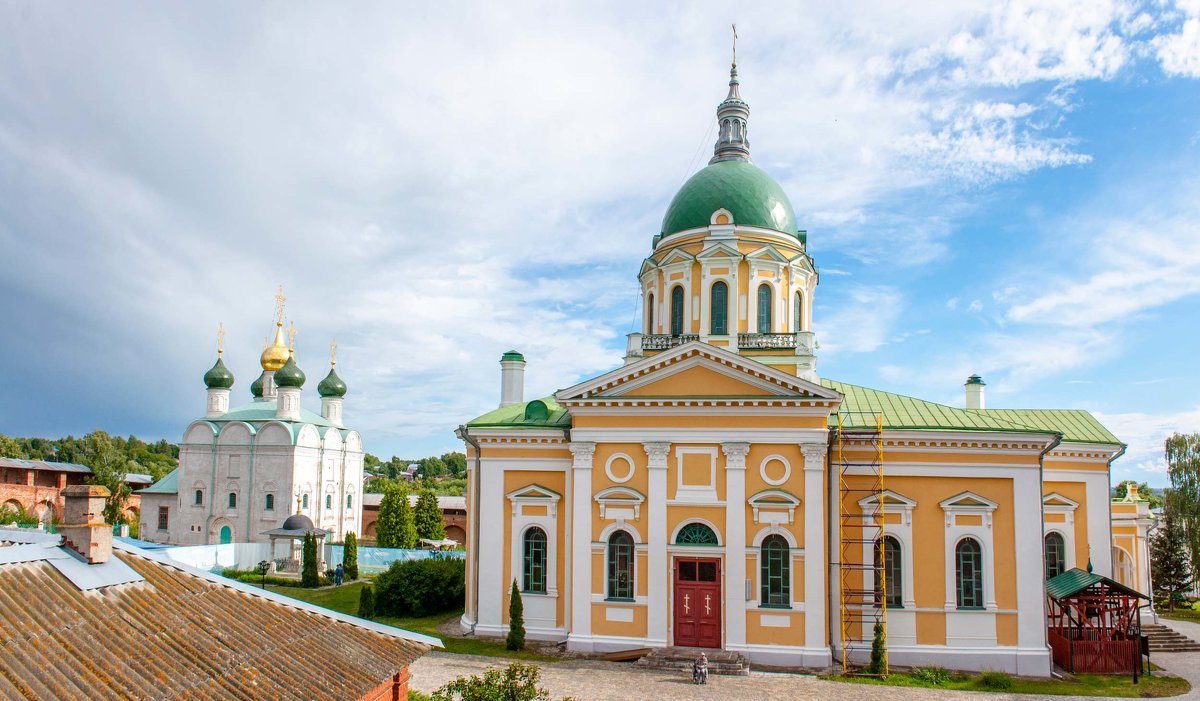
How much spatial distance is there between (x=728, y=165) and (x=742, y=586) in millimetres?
13276

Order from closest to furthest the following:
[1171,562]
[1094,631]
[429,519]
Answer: [1094,631] < [1171,562] < [429,519]

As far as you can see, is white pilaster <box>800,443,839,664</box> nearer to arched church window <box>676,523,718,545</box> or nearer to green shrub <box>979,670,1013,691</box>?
arched church window <box>676,523,718,545</box>

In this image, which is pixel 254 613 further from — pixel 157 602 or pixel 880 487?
pixel 880 487

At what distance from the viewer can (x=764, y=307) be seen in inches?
989

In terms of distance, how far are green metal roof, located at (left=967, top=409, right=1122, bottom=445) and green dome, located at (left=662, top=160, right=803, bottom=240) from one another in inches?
337

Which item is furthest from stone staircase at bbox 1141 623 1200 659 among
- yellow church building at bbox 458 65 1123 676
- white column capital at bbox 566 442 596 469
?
white column capital at bbox 566 442 596 469

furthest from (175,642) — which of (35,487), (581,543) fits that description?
(35,487)

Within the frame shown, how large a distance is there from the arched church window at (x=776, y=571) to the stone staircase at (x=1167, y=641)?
40.9 ft

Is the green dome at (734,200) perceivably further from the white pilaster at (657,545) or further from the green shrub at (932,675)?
the green shrub at (932,675)

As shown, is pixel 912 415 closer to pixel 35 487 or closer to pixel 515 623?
pixel 515 623

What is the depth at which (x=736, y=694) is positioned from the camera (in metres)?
17.7

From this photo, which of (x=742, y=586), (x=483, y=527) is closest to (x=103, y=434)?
(x=483, y=527)

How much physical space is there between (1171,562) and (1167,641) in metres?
14.2

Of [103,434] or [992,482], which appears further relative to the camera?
[103,434]
